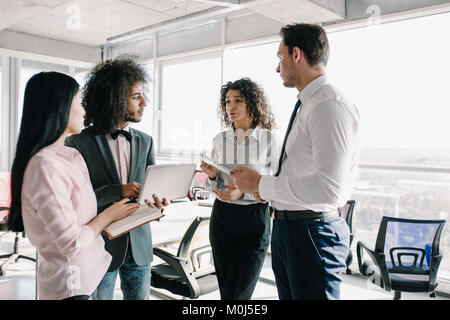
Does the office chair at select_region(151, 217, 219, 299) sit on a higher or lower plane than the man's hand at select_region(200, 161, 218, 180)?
lower

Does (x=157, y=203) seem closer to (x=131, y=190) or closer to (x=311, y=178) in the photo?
(x=131, y=190)

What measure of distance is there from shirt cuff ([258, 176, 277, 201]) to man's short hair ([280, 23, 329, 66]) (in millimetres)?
533

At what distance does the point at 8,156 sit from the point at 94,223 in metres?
7.60

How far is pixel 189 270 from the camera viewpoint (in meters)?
2.28

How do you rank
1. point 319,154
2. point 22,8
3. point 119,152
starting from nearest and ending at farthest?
1. point 319,154
2. point 119,152
3. point 22,8

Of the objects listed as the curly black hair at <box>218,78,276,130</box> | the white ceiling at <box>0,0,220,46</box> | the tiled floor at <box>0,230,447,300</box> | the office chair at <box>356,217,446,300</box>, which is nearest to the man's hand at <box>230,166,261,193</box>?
the curly black hair at <box>218,78,276,130</box>

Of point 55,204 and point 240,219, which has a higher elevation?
point 55,204

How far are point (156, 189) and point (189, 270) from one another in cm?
98

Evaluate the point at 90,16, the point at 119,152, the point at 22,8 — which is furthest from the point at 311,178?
the point at 90,16

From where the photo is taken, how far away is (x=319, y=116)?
135 cm

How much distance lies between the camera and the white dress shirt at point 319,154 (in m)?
1.31

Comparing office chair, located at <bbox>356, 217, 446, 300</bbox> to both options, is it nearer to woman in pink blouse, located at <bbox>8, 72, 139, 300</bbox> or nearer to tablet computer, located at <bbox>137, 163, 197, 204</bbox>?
tablet computer, located at <bbox>137, 163, 197, 204</bbox>

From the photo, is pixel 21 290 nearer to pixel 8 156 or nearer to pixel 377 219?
pixel 377 219

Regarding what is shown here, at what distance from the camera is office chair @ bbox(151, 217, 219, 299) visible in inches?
89.4
